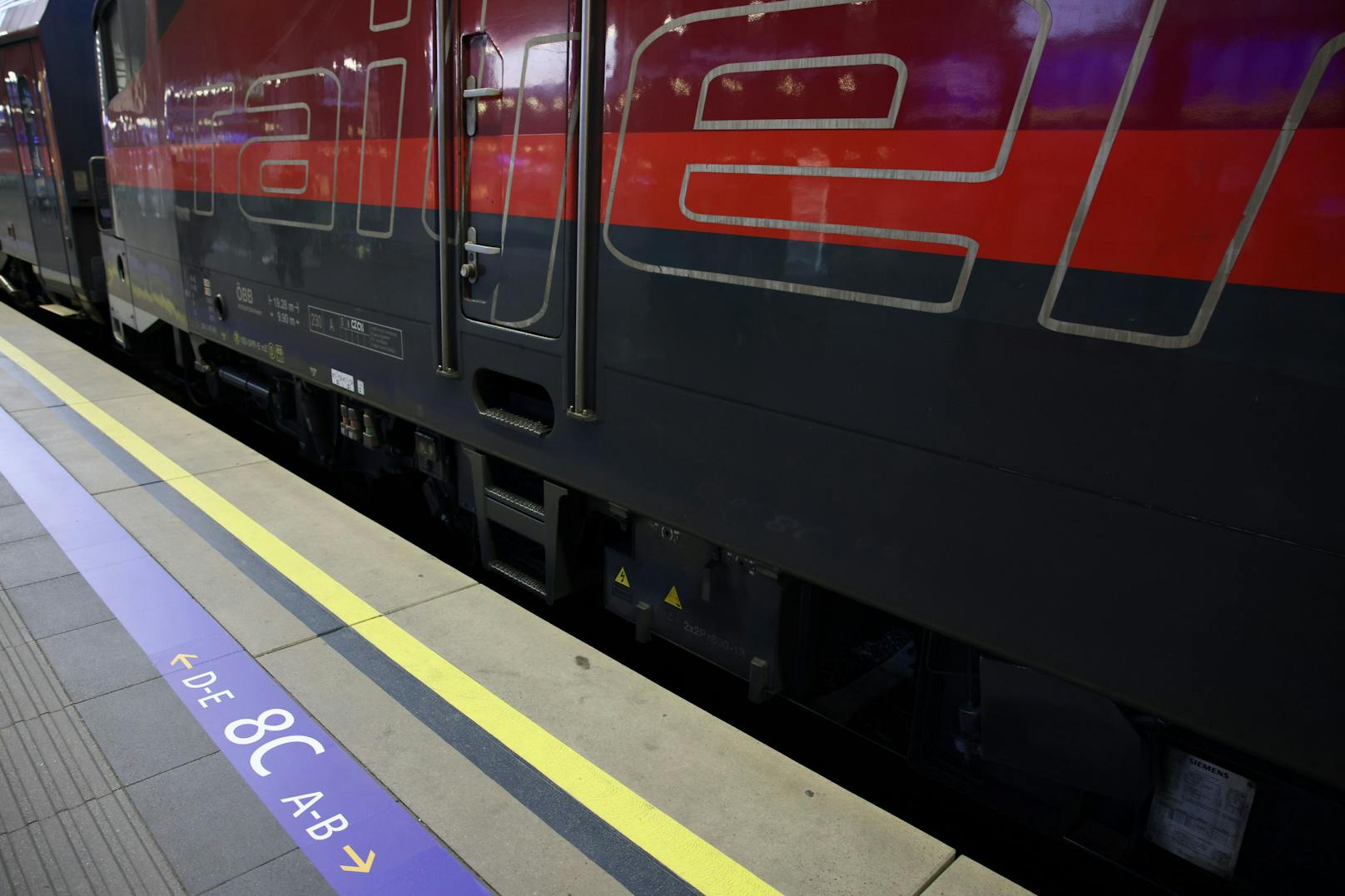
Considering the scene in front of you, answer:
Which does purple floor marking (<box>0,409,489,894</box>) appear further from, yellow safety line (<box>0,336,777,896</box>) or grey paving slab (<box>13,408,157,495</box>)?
grey paving slab (<box>13,408,157,495</box>)

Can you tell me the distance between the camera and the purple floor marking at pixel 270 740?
7.07 feet

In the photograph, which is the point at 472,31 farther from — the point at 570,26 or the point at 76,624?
the point at 76,624

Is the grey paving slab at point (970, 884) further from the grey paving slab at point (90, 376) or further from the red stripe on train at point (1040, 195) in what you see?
the grey paving slab at point (90, 376)

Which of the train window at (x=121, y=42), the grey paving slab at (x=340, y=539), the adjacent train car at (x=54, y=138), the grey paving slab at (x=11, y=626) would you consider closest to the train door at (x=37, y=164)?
the adjacent train car at (x=54, y=138)

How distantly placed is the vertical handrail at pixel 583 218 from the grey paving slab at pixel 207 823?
1514 millimetres

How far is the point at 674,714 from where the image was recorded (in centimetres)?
280

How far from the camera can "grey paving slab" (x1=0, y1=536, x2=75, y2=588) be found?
3602mm

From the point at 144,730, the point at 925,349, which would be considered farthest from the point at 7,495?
the point at 925,349

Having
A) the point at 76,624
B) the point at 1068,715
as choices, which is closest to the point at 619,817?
the point at 1068,715

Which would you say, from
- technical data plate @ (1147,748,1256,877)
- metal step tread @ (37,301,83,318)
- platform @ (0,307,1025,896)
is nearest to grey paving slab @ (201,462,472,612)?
platform @ (0,307,1025,896)

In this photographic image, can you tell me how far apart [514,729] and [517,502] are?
3.83 ft

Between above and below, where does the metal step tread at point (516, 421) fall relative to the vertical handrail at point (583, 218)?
below

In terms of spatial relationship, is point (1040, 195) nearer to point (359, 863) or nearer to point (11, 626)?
point (359, 863)

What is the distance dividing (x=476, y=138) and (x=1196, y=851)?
3.15 metres
